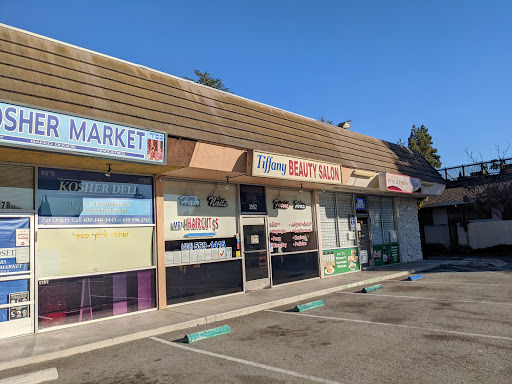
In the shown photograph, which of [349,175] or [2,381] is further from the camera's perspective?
[349,175]

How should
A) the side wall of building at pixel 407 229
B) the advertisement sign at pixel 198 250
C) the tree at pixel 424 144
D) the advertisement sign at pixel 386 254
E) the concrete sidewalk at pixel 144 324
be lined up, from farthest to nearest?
the tree at pixel 424 144
the side wall of building at pixel 407 229
the advertisement sign at pixel 386 254
the advertisement sign at pixel 198 250
the concrete sidewalk at pixel 144 324

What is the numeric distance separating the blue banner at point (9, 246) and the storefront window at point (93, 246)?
396 mm

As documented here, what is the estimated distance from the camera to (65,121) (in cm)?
697

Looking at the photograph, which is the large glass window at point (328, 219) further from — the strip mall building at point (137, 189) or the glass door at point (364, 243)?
the glass door at point (364, 243)

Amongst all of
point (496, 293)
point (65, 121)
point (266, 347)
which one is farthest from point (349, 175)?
point (65, 121)

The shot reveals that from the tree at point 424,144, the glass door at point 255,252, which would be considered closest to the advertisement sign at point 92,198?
the glass door at point 255,252

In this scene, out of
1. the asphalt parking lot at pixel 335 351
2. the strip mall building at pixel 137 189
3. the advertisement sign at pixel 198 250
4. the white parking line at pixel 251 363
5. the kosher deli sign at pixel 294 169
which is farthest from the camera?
the kosher deli sign at pixel 294 169

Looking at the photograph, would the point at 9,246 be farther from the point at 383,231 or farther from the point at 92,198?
the point at 383,231

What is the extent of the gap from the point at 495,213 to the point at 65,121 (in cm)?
2441

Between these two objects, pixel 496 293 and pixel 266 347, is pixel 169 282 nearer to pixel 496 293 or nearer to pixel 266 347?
pixel 266 347

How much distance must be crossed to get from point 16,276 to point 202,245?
4385 millimetres

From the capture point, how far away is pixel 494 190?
71.8 feet

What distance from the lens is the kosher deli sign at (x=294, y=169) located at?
1032 centimetres

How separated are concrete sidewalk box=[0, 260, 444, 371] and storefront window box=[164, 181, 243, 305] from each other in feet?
1.41
